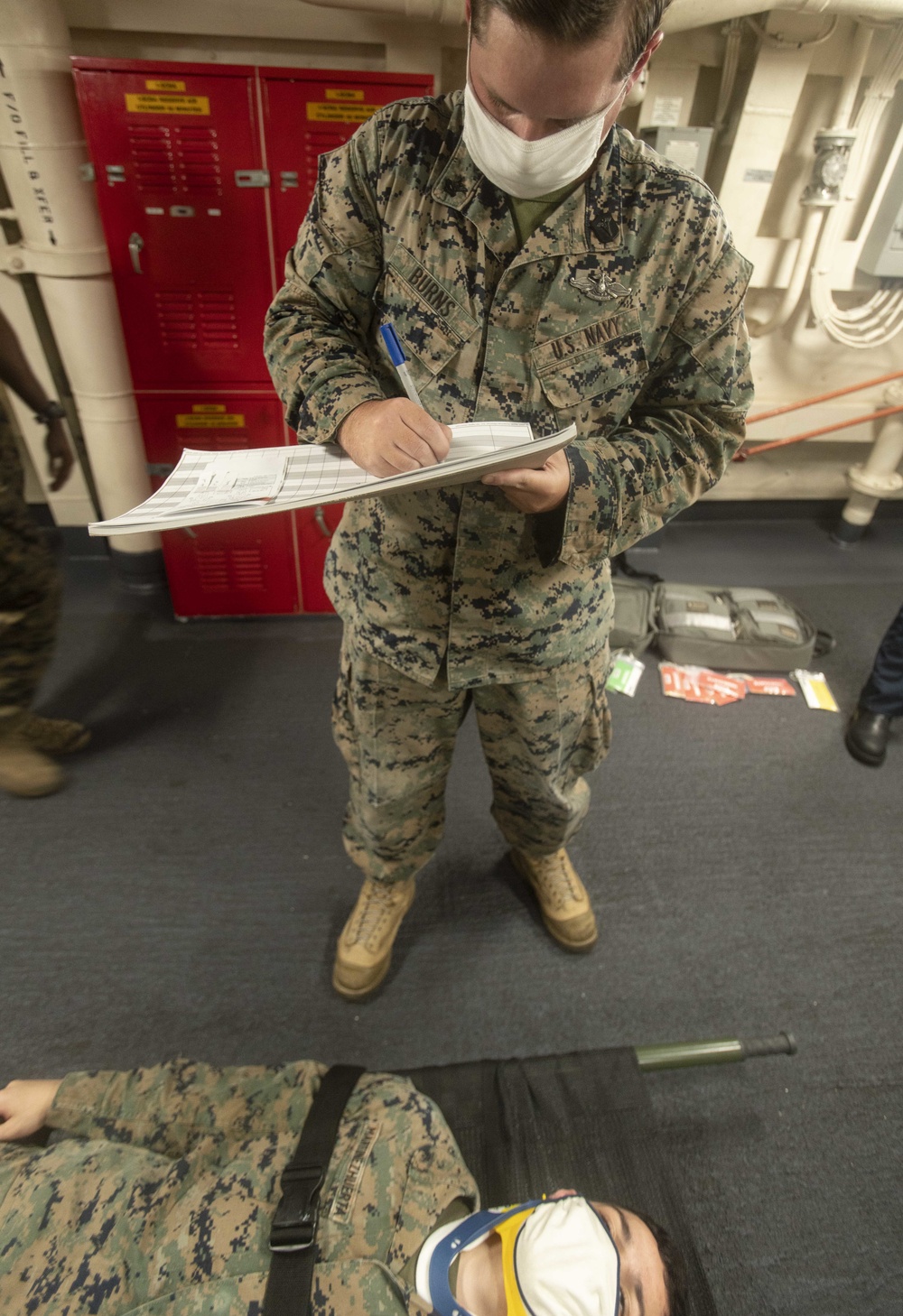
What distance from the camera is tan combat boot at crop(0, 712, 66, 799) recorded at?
1.75 metres

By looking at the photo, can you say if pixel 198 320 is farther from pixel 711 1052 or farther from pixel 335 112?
pixel 711 1052

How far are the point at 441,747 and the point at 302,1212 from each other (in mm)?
696

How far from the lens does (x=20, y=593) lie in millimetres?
1559

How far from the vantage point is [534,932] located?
164 cm

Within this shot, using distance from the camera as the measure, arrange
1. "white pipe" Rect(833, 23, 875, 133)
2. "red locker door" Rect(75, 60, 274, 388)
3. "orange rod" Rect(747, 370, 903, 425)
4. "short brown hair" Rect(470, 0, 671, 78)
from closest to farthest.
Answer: "short brown hair" Rect(470, 0, 671, 78)
"red locker door" Rect(75, 60, 274, 388)
"white pipe" Rect(833, 23, 875, 133)
"orange rod" Rect(747, 370, 903, 425)

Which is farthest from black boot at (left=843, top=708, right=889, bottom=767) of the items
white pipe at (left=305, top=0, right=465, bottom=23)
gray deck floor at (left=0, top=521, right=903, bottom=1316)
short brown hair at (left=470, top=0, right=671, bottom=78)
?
white pipe at (left=305, top=0, right=465, bottom=23)

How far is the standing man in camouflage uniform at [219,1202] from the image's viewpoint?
810 millimetres

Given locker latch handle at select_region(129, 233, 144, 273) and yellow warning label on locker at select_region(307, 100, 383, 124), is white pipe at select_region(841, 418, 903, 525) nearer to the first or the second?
yellow warning label on locker at select_region(307, 100, 383, 124)

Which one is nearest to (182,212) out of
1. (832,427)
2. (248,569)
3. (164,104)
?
(164,104)

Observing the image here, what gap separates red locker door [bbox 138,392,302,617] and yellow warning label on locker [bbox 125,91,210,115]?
0.68m

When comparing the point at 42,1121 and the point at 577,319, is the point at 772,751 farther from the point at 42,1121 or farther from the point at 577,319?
the point at 42,1121

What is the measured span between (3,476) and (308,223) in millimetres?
918

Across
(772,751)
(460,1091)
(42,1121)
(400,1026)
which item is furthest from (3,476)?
(772,751)

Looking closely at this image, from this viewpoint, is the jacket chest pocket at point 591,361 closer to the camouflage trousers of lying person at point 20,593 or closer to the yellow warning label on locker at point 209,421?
the camouflage trousers of lying person at point 20,593
